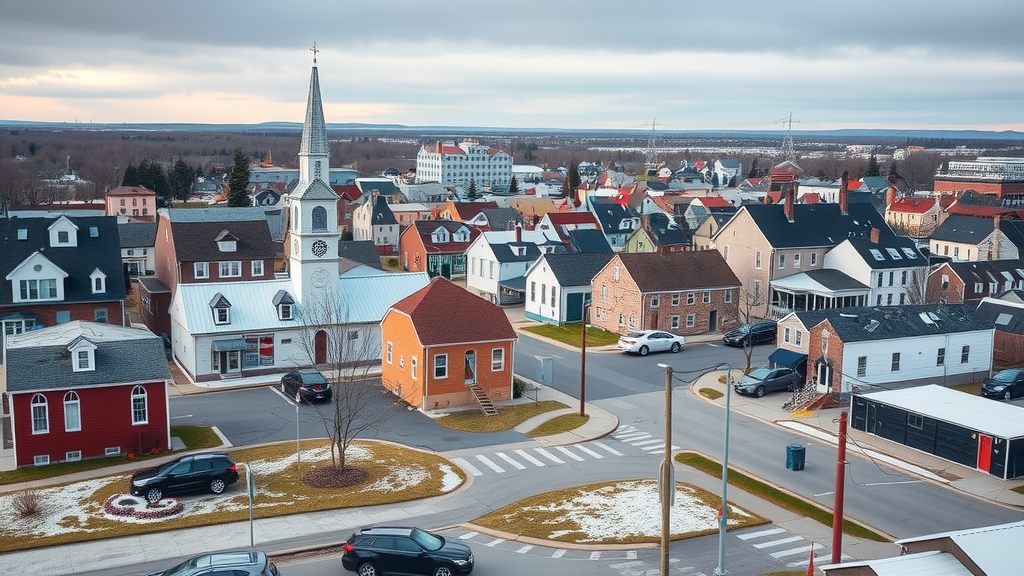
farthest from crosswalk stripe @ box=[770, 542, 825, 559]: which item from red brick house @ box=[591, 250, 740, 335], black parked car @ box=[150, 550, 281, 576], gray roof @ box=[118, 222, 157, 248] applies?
gray roof @ box=[118, 222, 157, 248]

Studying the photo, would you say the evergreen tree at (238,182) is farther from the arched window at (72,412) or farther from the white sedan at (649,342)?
the arched window at (72,412)

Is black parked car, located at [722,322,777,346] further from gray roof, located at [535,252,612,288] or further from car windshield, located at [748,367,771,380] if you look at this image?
gray roof, located at [535,252,612,288]

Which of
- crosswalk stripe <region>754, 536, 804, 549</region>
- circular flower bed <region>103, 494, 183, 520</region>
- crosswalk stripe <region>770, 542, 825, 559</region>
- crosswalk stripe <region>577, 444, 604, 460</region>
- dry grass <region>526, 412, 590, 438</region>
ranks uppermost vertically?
circular flower bed <region>103, 494, 183, 520</region>

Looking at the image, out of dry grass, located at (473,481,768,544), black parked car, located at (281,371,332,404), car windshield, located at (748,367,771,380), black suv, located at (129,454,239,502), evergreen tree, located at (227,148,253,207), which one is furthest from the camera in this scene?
evergreen tree, located at (227,148,253,207)

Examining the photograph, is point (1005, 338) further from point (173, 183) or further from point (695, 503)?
point (173, 183)

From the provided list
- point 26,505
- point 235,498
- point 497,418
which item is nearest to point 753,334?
point 497,418

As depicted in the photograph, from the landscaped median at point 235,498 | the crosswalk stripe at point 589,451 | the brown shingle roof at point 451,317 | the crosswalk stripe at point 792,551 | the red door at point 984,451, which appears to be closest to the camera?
the crosswalk stripe at point 792,551

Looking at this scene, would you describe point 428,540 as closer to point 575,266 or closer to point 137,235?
point 575,266

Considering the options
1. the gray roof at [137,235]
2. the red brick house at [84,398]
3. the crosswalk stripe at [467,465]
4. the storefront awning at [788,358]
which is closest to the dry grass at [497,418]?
the crosswalk stripe at [467,465]
